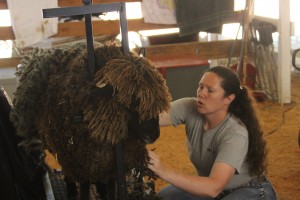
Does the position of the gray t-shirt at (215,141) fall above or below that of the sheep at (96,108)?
below

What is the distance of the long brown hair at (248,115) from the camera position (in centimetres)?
186

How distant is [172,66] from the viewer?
4.43 metres

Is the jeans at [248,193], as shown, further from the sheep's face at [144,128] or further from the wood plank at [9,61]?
the wood plank at [9,61]

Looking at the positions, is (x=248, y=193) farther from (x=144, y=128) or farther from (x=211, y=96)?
(x=144, y=128)

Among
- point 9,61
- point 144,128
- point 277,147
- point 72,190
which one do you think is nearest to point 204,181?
point 72,190

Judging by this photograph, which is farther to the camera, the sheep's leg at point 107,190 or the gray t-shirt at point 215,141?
the gray t-shirt at point 215,141

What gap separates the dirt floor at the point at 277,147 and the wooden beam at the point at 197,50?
81 centimetres

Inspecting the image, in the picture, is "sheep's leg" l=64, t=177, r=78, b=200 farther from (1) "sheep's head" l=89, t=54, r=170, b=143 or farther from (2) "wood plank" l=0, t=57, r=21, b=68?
(2) "wood plank" l=0, t=57, r=21, b=68

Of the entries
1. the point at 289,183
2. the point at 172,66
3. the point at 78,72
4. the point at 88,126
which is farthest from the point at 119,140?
the point at 172,66

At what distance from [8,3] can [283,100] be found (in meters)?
3.36

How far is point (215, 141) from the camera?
1.88 meters

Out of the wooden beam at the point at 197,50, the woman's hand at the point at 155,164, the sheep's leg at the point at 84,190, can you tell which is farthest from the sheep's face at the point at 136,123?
the wooden beam at the point at 197,50

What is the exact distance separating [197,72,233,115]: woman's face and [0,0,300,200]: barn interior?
143 centimetres

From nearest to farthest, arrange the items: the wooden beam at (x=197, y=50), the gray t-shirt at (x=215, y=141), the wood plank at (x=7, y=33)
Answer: the gray t-shirt at (x=215, y=141) → the wood plank at (x=7, y=33) → the wooden beam at (x=197, y=50)
